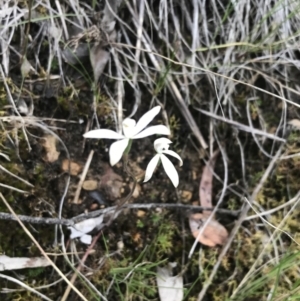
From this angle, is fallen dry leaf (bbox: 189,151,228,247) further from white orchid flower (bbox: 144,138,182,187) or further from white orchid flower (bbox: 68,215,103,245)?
white orchid flower (bbox: 144,138,182,187)

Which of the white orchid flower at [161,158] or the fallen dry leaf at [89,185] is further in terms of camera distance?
the fallen dry leaf at [89,185]

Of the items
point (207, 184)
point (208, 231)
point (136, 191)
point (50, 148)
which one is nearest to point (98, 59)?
point (50, 148)

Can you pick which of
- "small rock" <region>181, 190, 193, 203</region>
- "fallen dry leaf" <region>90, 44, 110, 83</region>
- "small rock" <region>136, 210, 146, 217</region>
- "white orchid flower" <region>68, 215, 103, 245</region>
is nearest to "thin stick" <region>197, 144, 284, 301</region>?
"small rock" <region>181, 190, 193, 203</region>

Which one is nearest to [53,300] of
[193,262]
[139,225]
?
[139,225]

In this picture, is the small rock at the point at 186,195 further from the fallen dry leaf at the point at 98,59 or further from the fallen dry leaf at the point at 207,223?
the fallen dry leaf at the point at 98,59

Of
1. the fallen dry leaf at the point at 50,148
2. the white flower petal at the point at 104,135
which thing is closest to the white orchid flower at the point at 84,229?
the fallen dry leaf at the point at 50,148
